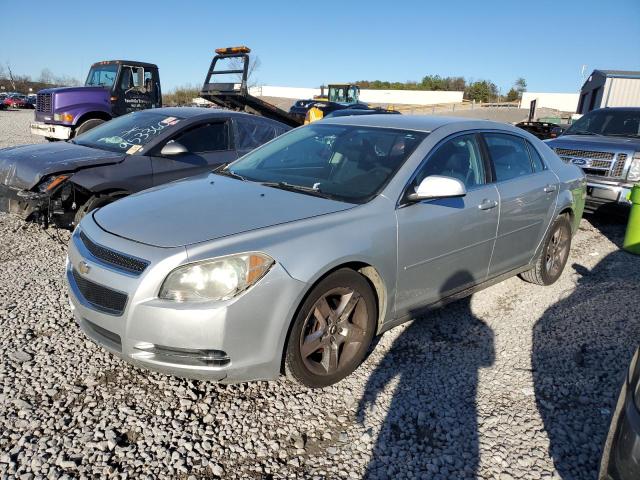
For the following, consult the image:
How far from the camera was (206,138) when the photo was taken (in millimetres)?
5863

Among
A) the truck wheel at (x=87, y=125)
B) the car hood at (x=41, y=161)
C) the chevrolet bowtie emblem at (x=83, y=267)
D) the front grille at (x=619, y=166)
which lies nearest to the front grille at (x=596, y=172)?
the front grille at (x=619, y=166)

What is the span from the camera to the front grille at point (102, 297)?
2.49 m

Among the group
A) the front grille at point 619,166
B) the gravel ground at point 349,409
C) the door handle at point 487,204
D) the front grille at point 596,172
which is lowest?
the gravel ground at point 349,409

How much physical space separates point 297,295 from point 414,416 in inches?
39.0

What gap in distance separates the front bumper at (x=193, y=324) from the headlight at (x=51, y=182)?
2561 mm

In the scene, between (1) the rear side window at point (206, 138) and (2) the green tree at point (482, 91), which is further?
(2) the green tree at point (482, 91)

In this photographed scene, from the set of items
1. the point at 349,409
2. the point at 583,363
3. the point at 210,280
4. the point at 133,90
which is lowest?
the point at 349,409

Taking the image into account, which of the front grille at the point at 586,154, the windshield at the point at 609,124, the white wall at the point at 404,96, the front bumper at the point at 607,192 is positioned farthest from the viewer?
the white wall at the point at 404,96

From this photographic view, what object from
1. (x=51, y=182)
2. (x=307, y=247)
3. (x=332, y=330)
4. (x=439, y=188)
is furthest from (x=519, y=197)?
(x=51, y=182)

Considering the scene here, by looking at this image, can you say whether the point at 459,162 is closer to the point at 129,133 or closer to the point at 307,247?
the point at 307,247

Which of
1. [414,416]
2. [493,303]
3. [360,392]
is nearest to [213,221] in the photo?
[360,392]

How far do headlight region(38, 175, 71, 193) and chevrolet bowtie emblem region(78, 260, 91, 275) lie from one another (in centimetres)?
239

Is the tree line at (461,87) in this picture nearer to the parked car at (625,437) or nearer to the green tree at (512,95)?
the green tree at (512,95)

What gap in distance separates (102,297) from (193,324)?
0.59 meters
